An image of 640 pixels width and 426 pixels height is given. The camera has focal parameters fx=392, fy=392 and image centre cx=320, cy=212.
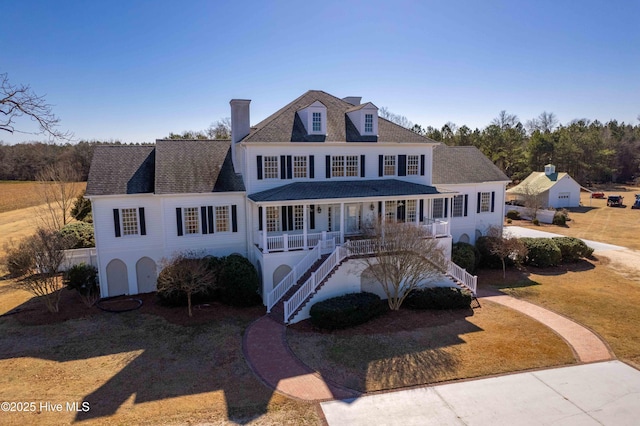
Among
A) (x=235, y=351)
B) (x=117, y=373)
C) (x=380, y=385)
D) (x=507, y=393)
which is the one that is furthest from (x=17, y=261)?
(x=507, y=393)

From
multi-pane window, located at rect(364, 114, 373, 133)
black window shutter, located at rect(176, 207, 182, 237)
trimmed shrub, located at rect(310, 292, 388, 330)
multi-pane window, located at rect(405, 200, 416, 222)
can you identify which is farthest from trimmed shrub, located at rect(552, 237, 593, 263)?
black window shutter, located at rect(176, 207, 182, 237)

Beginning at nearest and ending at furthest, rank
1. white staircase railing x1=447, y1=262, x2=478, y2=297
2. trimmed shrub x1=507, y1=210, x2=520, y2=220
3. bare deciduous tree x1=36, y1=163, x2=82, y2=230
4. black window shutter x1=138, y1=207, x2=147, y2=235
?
white staircase railing x1=447, y1=262, x2=478, y2=297, black window shutter x1=138, y1=207, x2=147, y2=235, bare deciduous tree x1=36, y1=163, x2=82, y2=230, trimmed shrub x1=507, y1=210, x2=520, y2=220

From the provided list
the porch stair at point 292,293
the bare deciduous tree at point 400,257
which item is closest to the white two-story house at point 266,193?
the porch stair at point 292,293

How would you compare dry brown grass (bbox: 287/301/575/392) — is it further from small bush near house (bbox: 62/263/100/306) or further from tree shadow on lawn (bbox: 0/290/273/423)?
small bush near house (bbox: 62/263/100/306)

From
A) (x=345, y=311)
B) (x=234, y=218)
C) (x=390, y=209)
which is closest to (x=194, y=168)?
(x=234, y=218)

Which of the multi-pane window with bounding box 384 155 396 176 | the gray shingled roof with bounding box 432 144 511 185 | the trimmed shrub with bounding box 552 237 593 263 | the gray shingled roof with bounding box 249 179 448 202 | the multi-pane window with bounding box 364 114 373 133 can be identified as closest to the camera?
the gray shingled roof with bounding box 249 179 448 202

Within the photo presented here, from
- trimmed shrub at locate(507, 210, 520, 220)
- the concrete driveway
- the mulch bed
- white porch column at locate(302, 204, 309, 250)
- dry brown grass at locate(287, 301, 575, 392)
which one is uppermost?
white porch column at locate(302, 204, 309, 250)

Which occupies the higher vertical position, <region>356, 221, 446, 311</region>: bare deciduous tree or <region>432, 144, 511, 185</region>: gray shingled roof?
<region>432, 144, 511, 185</region>: gray shingled roof
